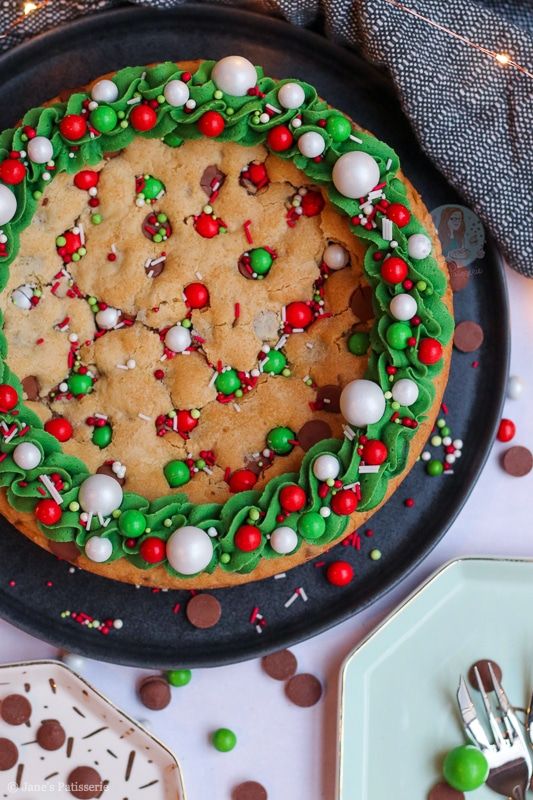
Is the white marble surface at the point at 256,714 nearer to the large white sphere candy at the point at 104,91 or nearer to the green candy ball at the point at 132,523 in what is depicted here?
the green candy ball at the point at 132,523

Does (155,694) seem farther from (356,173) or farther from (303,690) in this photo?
(356,173)

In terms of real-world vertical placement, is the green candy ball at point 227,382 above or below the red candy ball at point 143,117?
below

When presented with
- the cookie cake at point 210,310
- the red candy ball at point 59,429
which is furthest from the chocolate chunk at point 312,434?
the red candy ball at point 59,429

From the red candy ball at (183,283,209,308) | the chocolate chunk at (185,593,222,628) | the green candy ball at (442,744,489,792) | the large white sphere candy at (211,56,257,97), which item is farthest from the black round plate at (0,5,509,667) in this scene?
the red candy ball at (183,283,209,308)

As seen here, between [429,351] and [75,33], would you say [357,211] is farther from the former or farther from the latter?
[75,33]

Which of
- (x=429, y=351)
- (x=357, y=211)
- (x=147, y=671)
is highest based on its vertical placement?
(x=357, y=211)

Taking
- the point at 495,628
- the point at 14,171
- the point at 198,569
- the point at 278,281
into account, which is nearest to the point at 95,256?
the point at 14,171

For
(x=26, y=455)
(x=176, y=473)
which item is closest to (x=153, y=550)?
(x=176, y=473)
